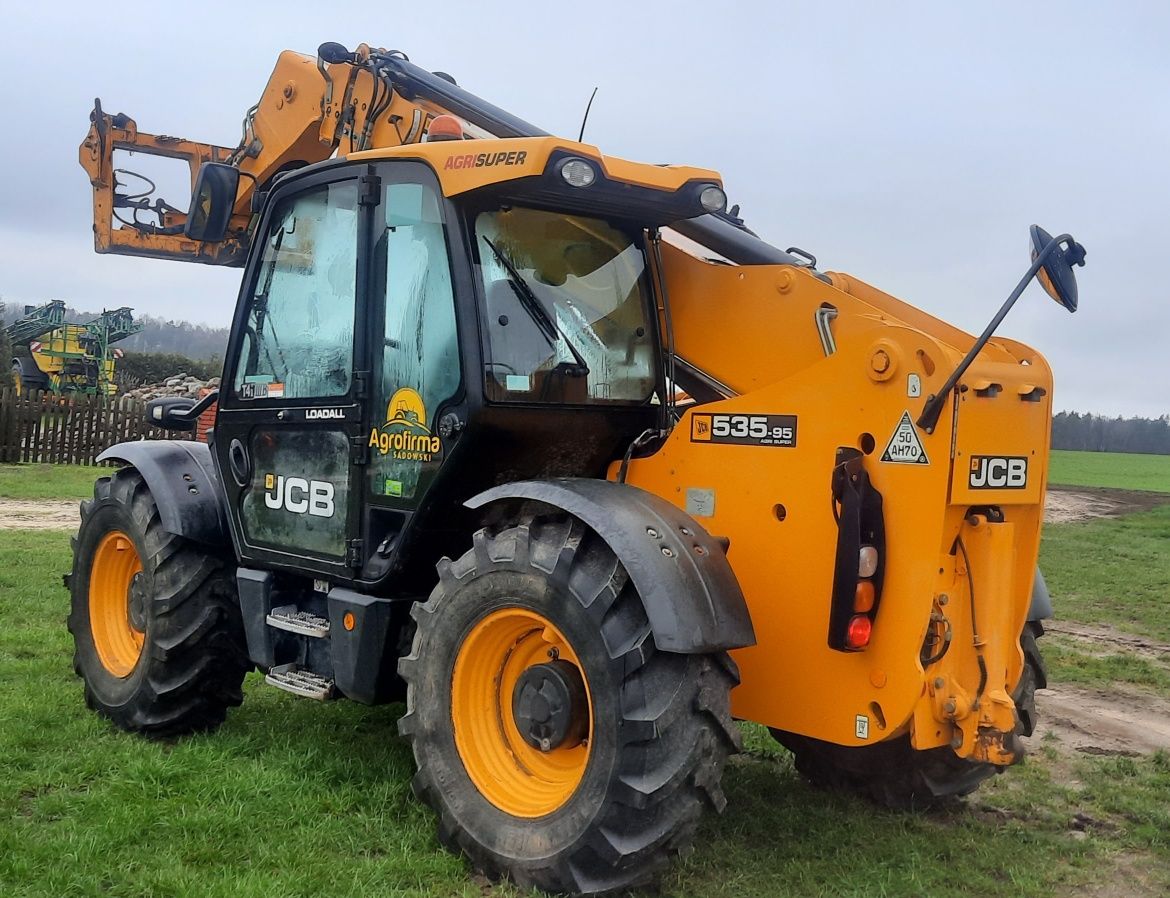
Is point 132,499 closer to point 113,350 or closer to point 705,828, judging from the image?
point 705,828

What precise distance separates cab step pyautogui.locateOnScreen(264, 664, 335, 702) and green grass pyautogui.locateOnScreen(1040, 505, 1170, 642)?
22.8 ft

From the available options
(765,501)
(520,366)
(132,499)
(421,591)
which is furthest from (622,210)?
(132,499)

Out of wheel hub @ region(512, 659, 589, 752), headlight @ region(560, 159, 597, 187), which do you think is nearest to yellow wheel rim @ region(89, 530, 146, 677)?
wheel hub @ region(512, 659, 589, 752)

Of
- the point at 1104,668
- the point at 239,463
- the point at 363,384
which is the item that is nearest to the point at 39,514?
the point at 239,463

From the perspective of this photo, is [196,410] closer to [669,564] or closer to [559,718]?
[559,718]

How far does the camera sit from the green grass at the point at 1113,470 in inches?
1300

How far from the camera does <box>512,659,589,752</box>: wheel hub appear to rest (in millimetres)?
3699

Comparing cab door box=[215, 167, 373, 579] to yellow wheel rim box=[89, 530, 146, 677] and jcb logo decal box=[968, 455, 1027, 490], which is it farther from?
jcb logo decal box=[968, 455, 1027, 490]

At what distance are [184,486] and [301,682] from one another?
125 centimetres

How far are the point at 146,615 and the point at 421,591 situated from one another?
62.9 inches

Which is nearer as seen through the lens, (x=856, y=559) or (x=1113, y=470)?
(x=856, y=559)

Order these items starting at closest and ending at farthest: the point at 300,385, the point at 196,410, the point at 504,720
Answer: the point at 504,720 < the point at 300,385 < the point at 196,410

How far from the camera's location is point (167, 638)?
514 centimetres

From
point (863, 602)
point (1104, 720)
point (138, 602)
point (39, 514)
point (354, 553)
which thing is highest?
point (863, 602)
